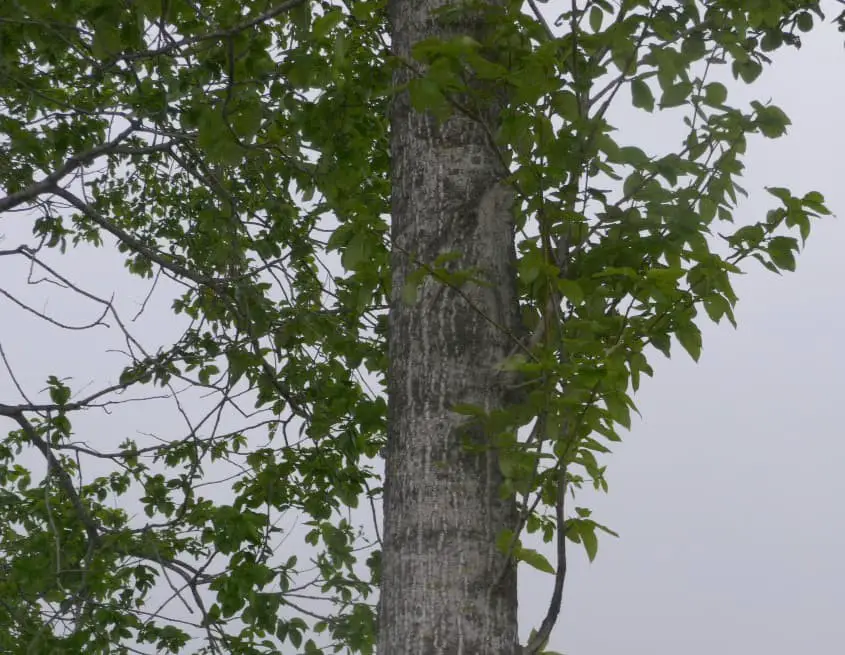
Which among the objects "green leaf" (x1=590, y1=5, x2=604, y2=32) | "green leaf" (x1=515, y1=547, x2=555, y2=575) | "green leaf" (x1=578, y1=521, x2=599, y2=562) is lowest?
"green leaf" (x1=515, y1=547, x2=555, y2=575)

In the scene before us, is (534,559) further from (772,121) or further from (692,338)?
(772,121)

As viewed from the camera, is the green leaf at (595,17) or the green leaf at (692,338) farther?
the green leaf at (595,17)

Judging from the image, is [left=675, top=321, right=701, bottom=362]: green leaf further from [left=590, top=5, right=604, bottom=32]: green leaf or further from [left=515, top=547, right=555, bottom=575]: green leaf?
[left=590, top=5, right=604, bottom=32]: green leaf

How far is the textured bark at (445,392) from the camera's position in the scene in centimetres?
330

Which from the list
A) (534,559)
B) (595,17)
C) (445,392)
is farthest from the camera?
(595,17)

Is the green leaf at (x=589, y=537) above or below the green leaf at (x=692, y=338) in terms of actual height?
below

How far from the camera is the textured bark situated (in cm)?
330

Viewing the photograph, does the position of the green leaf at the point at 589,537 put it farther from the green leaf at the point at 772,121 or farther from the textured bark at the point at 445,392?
the green leaf at the point at 772,121

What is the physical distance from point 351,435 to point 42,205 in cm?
243

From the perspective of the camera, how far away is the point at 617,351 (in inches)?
127

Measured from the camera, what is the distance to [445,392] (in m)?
3.48

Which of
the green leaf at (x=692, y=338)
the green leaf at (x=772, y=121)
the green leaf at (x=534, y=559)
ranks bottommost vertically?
the green leaf at (x=534, y=559)

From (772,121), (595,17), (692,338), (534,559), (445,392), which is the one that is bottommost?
(534,559)

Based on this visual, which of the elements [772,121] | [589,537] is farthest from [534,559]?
[772,121]
